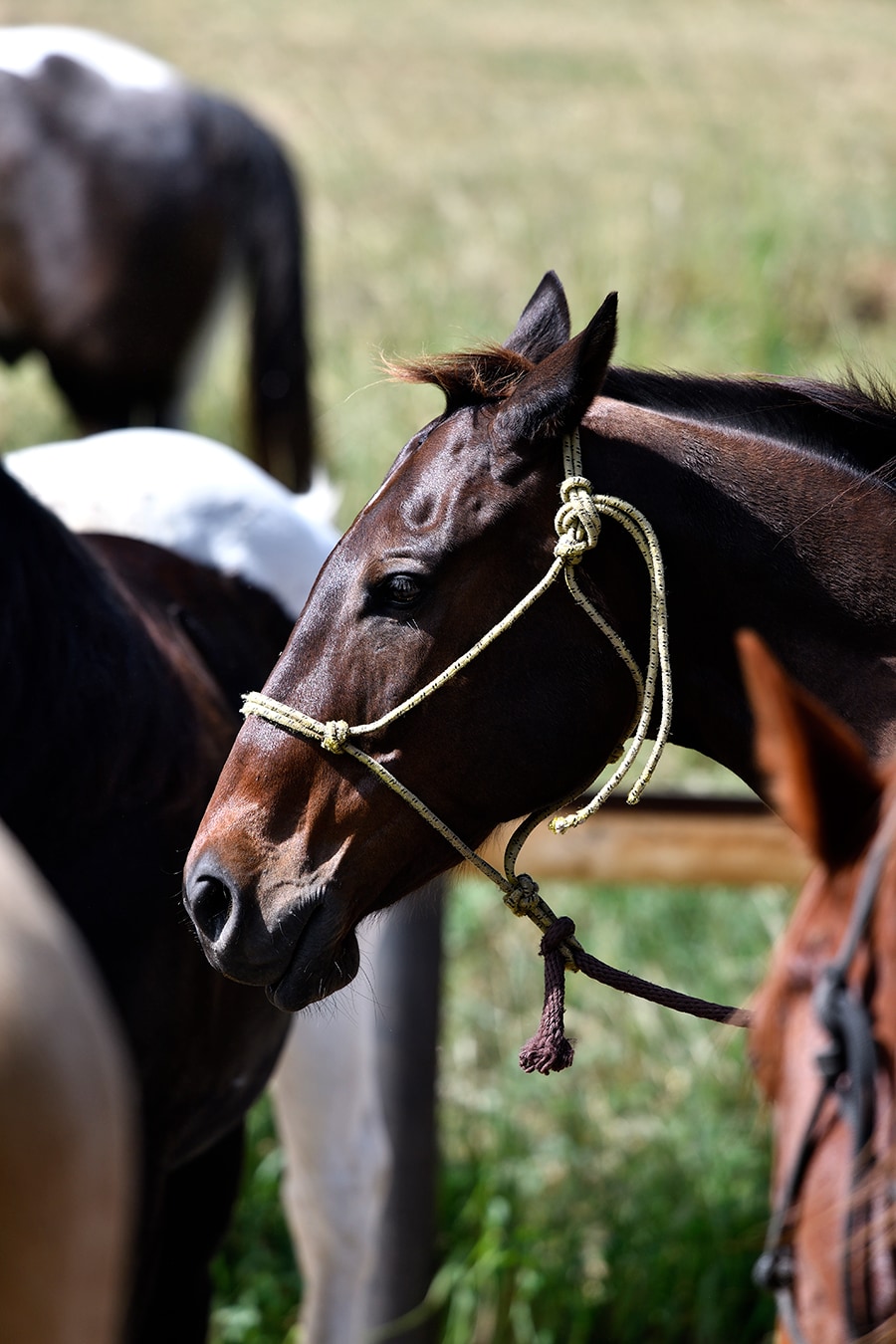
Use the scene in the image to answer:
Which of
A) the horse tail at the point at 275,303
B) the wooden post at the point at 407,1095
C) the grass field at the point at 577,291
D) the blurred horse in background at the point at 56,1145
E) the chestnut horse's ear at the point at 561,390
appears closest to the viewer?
the blurred horse in background at the point at 56,1145

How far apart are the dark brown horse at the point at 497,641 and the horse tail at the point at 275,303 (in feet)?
12.1

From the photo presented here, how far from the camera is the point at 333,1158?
3.08m

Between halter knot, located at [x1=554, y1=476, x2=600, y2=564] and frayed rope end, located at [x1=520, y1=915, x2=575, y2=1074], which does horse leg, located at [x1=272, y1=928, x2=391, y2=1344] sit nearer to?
frayed rope end, located at [x1=520, y1=915, x2=575, y2=1074]

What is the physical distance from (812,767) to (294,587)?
71.3 inches

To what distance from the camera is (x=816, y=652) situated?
1.82 meters

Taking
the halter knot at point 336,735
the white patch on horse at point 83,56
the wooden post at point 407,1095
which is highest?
the halter knot at point 336,735

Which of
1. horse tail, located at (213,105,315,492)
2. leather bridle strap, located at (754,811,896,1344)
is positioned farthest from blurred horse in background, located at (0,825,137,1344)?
horse tail, located at (213,105,315,492)

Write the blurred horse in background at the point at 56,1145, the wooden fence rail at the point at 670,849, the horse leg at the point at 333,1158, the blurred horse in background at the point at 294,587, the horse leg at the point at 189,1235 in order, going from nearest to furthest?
the blurred horse in background at the point at 56,1145
the horse leg at the point at 189,1235
the blurred horse in background at the point at 294,587
the horse leg at the point at 333,1158
the wooden fence rail at the point at 670,849

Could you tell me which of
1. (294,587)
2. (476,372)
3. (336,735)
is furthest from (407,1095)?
(476,372)

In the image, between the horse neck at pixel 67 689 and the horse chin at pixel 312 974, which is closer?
the horse chin at pixel 312 974

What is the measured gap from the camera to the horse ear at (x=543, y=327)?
1.96 meters

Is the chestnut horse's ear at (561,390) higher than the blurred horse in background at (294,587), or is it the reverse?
the chestnut horse's ear at (561,390)

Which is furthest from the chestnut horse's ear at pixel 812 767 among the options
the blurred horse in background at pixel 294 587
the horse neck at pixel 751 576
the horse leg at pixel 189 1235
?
the horse leg at pixel 189 1235

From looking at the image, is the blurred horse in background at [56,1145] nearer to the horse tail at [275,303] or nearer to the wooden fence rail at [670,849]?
the wooden fence rail at [670,849]
